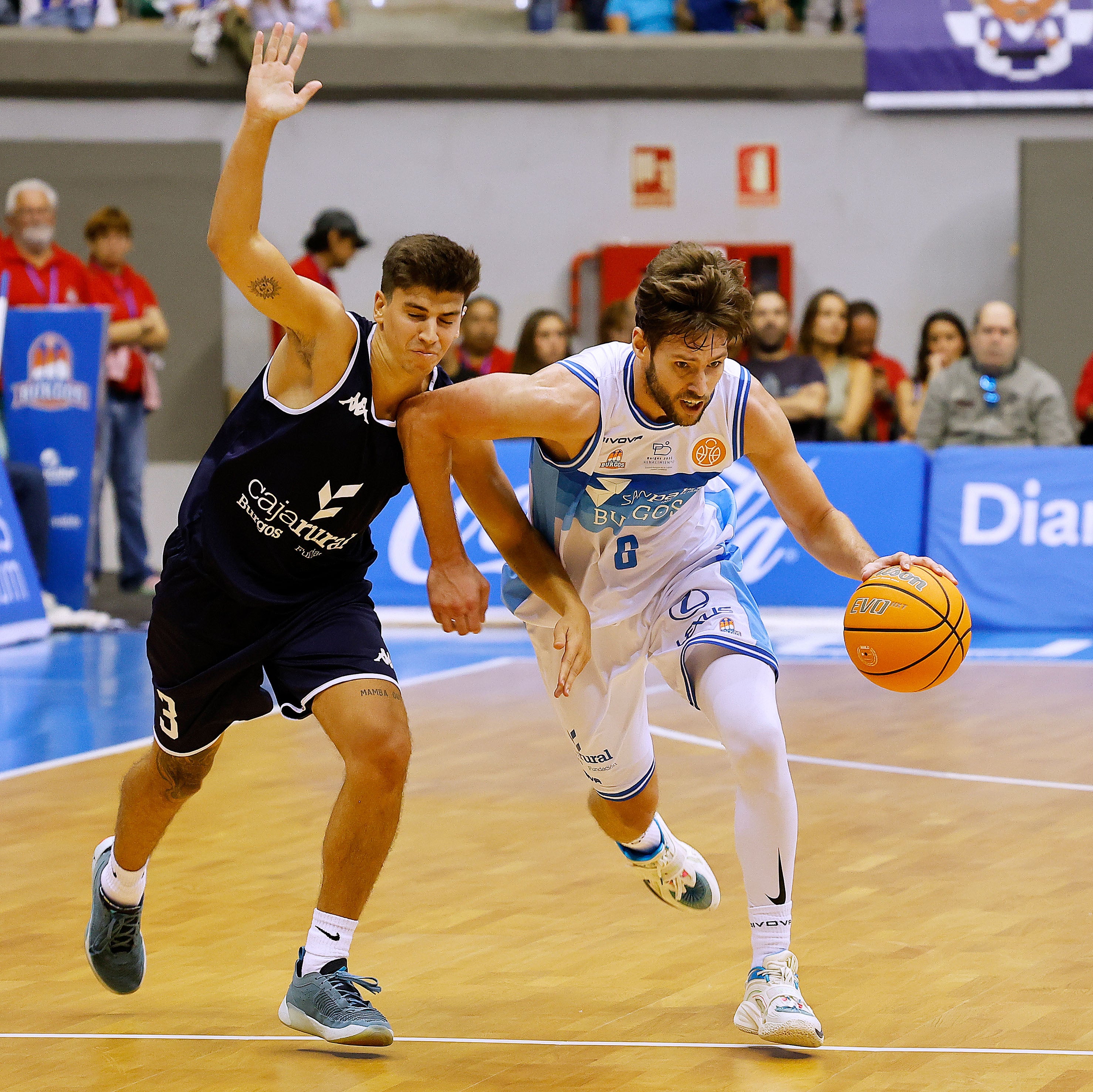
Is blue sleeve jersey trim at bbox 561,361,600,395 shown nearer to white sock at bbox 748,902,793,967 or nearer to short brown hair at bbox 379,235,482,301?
short brown hair at bbox 379,235,482,301

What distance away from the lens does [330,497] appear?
13.6ft

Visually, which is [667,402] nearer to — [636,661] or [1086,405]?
[636,661]

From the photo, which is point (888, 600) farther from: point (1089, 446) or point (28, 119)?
point (28, 119)

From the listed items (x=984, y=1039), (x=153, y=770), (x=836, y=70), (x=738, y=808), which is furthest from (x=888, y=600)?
(x=836, y=70)

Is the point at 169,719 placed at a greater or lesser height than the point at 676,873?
greater

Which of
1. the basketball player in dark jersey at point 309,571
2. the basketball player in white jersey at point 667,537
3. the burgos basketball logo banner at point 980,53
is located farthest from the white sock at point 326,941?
the burgos basketball logo banner at point 980,53

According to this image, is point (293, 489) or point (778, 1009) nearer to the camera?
point (778, 1009)

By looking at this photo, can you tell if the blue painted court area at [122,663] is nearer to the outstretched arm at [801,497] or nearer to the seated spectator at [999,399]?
the seated spectator at [999,399]

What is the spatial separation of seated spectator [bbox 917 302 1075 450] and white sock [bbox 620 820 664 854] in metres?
6.47

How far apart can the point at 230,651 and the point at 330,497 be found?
0.47 meters

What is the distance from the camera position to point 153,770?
171 inches

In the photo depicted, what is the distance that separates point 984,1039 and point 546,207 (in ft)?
39.5

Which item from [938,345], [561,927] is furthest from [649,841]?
[938,345]

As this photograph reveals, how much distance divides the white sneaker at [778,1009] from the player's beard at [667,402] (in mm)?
1297
